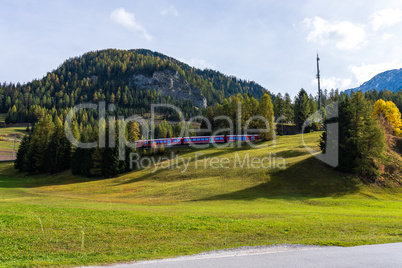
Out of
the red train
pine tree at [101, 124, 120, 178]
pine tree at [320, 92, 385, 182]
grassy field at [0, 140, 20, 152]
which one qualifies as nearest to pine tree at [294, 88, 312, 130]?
the red train

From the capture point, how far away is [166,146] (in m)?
82.0

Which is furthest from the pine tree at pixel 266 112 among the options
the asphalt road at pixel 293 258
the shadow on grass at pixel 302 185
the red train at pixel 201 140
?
the asphalt road at pixel 293 258

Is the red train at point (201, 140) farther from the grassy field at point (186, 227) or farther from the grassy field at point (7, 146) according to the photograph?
the grassy field at point (7, 146)

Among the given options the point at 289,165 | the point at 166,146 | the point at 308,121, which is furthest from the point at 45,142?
the point at 308,121

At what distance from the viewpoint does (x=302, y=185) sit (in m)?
38.2

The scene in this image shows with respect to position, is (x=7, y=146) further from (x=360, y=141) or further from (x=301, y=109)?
(x=360, y=141)

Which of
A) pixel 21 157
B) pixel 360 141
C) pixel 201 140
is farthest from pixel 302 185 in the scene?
pixel 21 157

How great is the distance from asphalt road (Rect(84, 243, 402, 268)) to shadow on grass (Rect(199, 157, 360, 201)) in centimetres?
2114

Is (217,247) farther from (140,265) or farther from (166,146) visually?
(166,146)

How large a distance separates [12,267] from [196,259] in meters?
7.72

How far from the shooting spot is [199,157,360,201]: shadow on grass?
1372 inches

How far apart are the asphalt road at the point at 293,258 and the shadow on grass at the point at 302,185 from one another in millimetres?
21142

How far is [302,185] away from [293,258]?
1150 inches

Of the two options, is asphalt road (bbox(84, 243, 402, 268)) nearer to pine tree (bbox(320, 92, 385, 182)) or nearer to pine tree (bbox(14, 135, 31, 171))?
pine tree (bbox(320, 92, 385, 182))
